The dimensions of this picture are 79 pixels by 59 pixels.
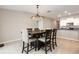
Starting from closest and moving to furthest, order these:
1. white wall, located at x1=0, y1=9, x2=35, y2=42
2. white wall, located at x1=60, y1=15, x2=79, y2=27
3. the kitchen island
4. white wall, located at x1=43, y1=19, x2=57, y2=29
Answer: white wall, located at x1=0, y1=9, x2=35, y2=42 < the kitchen island < white wall, located at x1=60, y1=15, x2=79, y2=27 < white wall, located at x1=43, y1=19, x2=57, y2=29

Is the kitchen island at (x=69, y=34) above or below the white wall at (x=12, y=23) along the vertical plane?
below

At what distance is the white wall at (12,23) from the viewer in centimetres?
473

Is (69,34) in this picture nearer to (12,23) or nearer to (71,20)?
(71,20)

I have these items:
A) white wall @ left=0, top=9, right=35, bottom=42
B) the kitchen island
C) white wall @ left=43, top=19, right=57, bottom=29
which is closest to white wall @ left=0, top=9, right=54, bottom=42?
white wall @ left=0, top=9, right=35, bottom=42

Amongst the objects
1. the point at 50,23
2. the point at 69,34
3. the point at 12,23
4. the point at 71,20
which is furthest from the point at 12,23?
the point at 50,23

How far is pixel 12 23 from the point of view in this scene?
5.20m

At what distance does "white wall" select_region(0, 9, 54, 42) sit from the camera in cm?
473

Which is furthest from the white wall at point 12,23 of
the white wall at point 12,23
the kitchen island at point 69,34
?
the kitchen island at point 69,34

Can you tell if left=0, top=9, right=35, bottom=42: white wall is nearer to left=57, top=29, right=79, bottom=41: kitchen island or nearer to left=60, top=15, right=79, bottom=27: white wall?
left=57, top=29, right=79, bottom=41: kitchen island

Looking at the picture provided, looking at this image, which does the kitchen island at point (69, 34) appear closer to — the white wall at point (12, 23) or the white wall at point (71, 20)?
the white wall at point (71, 20)

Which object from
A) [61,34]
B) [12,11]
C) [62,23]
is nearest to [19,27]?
[12,11]

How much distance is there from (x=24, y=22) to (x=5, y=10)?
156cm

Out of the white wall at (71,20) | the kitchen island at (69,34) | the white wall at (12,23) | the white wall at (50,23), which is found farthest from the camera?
the white wall at (50,23)

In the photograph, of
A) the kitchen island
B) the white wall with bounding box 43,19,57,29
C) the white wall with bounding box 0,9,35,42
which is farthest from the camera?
the white wall with bounding box 43,19,57,29
